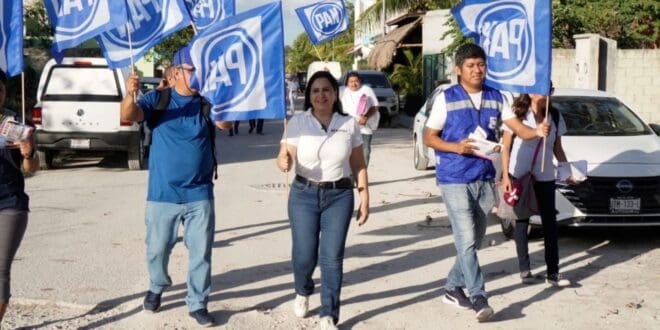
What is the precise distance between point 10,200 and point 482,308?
3.29 metres

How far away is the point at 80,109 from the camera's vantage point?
51.8ft

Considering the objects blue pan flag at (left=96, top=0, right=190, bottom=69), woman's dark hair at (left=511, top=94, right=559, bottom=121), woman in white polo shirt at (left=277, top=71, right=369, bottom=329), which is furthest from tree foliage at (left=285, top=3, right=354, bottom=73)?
woman in white polo shirt at (left=277, top=71, right=369, bottom=329)

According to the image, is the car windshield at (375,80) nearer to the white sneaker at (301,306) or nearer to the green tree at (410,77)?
the green tree at (410,77)

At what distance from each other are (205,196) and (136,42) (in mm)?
1537

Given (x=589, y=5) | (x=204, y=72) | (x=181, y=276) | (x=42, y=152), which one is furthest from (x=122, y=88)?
(x=589, y=5)

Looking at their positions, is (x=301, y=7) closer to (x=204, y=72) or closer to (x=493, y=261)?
(x=493, y=261)

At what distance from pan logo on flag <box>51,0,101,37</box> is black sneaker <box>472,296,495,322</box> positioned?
346 cm

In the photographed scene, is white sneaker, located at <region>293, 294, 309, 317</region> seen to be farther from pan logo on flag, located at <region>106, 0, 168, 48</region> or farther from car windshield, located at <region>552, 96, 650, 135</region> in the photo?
car windshield, located at <region>552, 96, 650, 135</region>

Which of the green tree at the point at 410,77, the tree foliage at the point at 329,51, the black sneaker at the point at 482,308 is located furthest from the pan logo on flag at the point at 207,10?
the tree foliage at the point at 329,51

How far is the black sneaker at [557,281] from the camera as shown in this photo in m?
7.62

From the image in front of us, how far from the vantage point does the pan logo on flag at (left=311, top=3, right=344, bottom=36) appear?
653 inches

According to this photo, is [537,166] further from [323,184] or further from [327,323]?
[327,323]

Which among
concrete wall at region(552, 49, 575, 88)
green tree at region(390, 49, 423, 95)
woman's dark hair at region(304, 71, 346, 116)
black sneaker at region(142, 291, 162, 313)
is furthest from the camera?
green tree at region(390, 49, 423, 95)

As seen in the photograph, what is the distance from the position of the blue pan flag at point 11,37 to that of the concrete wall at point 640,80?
15.0 m
